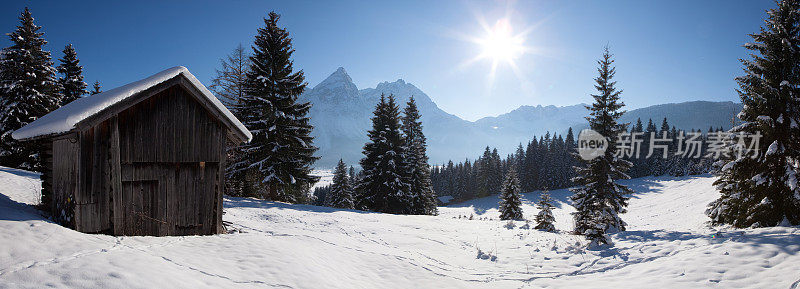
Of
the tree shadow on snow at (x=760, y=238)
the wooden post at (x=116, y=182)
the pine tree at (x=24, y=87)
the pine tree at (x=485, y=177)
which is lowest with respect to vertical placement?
the pine tree at (x=485, y=177)

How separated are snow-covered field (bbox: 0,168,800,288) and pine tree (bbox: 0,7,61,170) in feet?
48.8

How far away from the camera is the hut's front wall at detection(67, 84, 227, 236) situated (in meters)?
7.30

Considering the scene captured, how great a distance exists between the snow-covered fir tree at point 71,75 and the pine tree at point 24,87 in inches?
176

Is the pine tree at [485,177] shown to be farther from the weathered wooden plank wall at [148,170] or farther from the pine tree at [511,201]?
the weathered wooden plank wall at [148,170]

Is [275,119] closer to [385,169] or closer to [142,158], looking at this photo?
[385,169]

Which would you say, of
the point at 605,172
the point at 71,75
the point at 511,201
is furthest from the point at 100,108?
the point at 511,201

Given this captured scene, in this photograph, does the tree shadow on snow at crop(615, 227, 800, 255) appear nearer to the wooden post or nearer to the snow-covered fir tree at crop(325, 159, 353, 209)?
the wooden post

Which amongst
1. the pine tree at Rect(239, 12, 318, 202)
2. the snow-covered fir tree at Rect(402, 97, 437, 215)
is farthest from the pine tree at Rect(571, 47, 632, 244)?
the pine tree at Rect(239, 12, 318, 202)

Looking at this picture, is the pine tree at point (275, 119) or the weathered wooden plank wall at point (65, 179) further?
the pine tree at point (275, 119)

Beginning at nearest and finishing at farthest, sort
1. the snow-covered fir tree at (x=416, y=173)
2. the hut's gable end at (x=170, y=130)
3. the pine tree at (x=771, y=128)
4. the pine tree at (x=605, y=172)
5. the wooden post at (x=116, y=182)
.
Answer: the wooden post at (x=116, y=182) < the hut's gable end at (x=170, y=130) < the pine tree at (x=771, y=128) < the pine tree at (x=605, y=172) < the snow-covered fir tree at (x=416, y=173)

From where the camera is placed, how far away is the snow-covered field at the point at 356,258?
176 inches

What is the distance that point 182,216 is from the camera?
8.49 meters

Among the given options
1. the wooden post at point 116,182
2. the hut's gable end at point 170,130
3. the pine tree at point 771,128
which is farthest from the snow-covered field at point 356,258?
the pine tree at point 771,128

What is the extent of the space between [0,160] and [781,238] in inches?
1650
